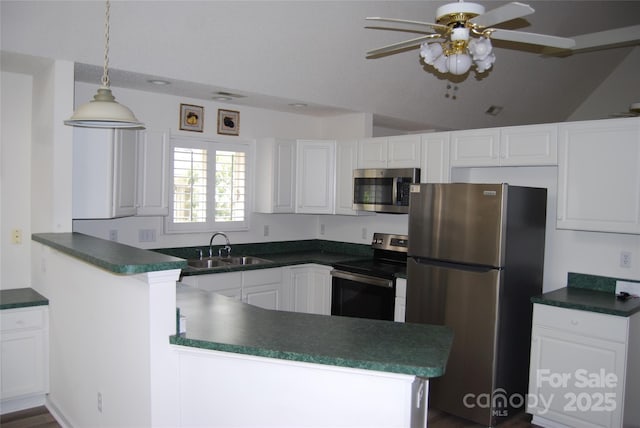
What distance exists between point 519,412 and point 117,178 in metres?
3.42

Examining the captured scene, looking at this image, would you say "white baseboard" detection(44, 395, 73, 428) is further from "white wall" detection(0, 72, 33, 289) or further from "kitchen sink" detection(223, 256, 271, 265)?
"kitchen sink" detection(223, 256, 271, 265)

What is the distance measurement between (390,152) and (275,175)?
3.89 feet

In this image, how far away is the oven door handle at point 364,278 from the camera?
4.21m

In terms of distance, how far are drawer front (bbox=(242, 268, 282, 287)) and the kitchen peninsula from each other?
1749 mm

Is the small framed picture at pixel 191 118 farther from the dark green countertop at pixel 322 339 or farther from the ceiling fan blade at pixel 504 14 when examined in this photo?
the ceiling fan blade at pixel 504 14

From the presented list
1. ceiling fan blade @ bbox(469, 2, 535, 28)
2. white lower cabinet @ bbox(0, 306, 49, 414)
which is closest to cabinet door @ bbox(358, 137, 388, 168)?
ceiling fan blade @ bbox(469, 2, 535, 28)

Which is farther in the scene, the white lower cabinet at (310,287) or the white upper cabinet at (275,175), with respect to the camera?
the white upper cabinet at (275,175)

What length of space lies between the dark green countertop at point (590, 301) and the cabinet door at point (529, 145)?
93 cm

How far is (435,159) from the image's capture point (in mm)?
4238

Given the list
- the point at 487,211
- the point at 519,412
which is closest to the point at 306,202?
the point at 487,211

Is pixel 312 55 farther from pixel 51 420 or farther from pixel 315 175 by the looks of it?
pixel 51 420

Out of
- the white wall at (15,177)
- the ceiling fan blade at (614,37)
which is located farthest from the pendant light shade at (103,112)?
the ceiling fan blade at (614,37)

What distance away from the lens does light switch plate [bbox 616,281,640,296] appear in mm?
3428

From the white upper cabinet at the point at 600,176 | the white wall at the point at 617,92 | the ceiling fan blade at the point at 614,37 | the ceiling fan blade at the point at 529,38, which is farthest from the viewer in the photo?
the white wall at the point at 617,92
